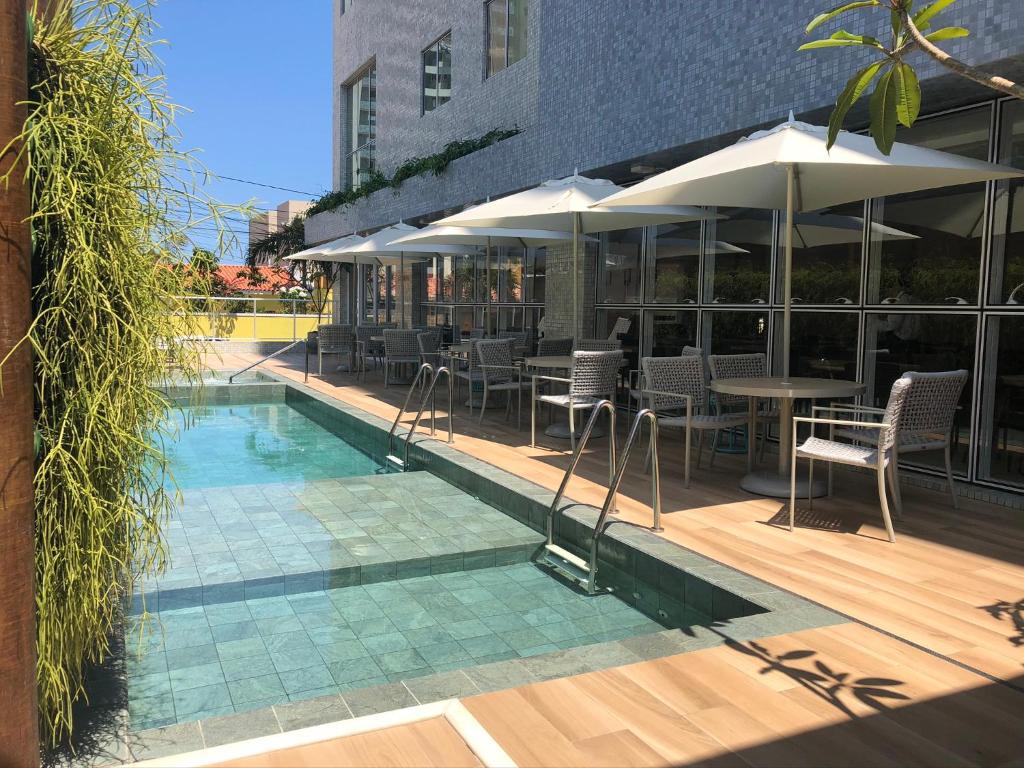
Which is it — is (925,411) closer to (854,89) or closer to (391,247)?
(854,89)

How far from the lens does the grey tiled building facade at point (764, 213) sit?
5.65 metres

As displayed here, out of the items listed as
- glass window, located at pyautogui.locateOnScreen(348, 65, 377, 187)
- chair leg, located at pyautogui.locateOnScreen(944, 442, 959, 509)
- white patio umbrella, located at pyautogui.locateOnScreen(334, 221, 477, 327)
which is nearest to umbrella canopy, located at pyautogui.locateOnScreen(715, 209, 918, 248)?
chair leg, located at pyautogui.locateOnScreen(944, 442, 959, 509)

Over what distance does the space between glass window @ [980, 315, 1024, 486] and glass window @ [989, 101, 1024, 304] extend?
0.21 metres

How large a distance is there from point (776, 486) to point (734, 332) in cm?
289

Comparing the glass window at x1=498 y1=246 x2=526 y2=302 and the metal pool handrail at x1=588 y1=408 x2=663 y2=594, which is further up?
the glass window at x1=498 y1=246 x2=526 y2=302

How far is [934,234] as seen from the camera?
241 inches

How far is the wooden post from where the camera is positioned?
6.24ft

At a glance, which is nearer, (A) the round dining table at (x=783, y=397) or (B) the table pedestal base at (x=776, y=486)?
A: (A) the round dining table at (x=783, y=397)

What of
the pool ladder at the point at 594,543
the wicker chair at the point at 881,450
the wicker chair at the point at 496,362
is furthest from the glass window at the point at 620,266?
the pool ladder at the point at 594,543

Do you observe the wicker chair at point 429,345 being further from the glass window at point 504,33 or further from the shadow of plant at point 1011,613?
the shadow of plant at point 1011,613

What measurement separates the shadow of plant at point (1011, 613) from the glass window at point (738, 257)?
14.8ft

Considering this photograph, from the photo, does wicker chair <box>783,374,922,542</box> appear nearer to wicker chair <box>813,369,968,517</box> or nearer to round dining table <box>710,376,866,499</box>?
wicker chair <box>813,369,968,517</box>

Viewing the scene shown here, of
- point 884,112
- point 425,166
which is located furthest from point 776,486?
point 425,166

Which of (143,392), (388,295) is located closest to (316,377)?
(388,295)
